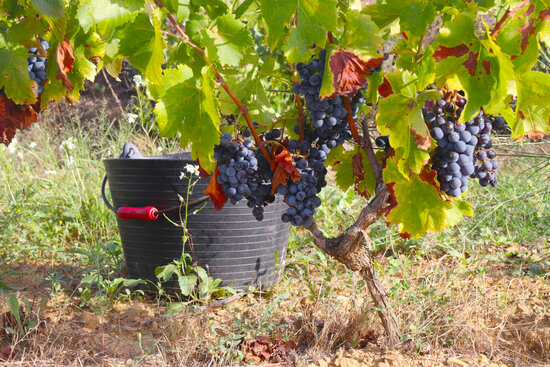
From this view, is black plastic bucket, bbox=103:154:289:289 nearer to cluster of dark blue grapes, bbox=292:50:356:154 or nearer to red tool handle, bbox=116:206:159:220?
red tool handle, bbox=116:206:159:220

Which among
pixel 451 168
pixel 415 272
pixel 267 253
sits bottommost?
pixel 415 272

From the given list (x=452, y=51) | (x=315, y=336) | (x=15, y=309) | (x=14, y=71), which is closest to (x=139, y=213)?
(x=15, y=309)

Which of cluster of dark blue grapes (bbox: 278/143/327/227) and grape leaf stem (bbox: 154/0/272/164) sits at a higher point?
grape leaf stem (bbox: 154/0/272/164)

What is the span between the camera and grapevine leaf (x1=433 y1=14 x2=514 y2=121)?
1068 millimetres

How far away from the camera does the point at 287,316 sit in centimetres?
199

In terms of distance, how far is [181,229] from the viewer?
220 cm

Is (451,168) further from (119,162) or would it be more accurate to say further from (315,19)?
(119,162)

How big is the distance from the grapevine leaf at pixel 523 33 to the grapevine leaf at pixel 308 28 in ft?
1.16

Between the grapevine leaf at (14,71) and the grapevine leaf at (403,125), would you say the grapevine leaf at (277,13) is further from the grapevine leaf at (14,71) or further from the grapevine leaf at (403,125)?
the grapevine leaf at (14,71)

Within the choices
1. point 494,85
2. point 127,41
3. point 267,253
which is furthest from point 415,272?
point 127,41

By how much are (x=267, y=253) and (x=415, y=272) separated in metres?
0.68

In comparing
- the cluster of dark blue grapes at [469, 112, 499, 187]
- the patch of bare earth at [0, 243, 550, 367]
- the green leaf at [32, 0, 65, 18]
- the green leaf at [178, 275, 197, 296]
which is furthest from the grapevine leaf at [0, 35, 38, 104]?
the cluster of dark blue grapes at [469, 112, 499, 187]

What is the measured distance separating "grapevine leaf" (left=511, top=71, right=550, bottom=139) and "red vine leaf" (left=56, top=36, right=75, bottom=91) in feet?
3.78

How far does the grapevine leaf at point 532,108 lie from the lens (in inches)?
45.4
